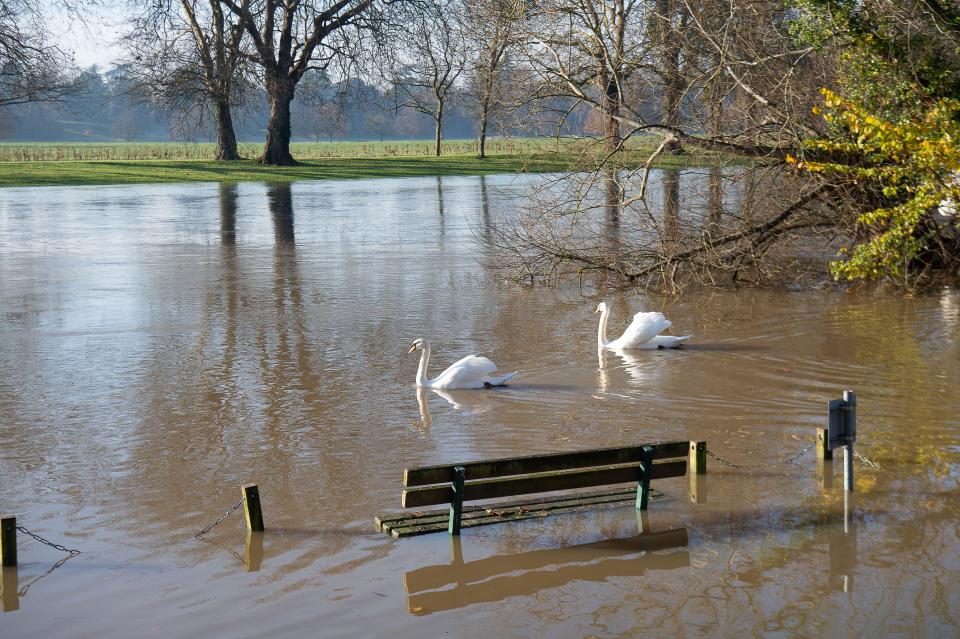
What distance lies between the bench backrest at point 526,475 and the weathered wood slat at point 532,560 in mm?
400

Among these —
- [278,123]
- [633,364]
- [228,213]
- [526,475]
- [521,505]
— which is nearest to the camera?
[526,475]

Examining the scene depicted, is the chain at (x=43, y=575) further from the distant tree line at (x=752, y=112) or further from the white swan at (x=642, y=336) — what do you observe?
the distant tree line at (x=752, y=112)

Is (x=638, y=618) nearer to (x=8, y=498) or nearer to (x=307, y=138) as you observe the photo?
(x=8, y=498)

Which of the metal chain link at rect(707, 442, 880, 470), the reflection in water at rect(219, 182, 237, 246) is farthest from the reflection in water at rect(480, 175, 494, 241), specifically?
the metal chain link at rect(707, 442, 880, 470)

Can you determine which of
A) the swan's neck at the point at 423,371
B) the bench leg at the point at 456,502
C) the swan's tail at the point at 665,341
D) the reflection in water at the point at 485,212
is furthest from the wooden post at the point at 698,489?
the reflection in water at the point at 485,212

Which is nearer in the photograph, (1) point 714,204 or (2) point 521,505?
(2) point 521,505

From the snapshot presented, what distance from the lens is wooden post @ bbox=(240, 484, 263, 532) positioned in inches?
284

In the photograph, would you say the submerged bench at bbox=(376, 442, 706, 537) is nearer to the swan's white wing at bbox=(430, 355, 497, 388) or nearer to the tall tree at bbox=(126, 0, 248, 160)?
the swan's white wing at bbox=(430, 355, 497, 388)

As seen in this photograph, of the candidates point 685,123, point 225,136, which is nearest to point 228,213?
point 685,123

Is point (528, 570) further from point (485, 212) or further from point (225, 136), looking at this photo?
point (225, 136)

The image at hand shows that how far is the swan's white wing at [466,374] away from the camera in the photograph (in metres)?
11.1

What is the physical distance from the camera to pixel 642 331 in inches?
508

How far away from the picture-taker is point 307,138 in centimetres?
14525

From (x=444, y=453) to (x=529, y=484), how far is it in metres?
1.99
